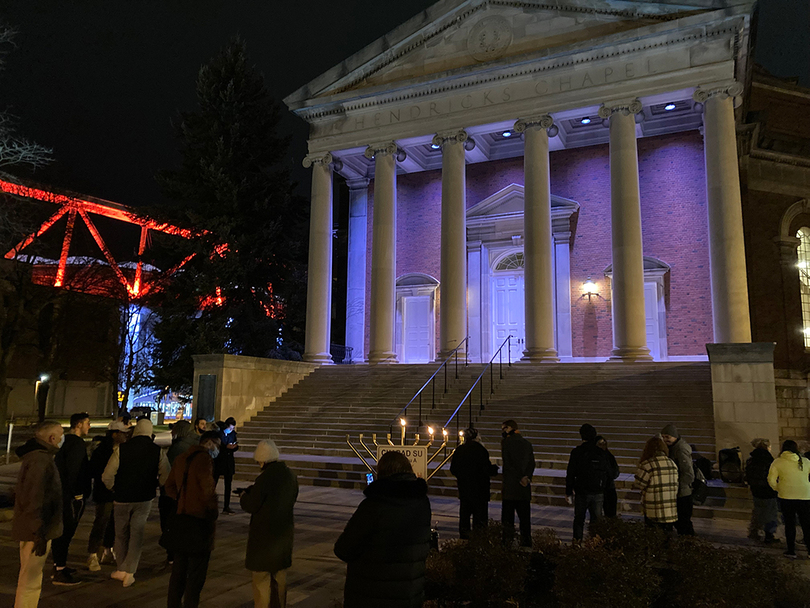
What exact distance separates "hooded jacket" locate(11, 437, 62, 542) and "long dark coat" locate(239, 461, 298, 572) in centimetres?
176

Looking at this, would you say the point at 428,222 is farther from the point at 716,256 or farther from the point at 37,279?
the point at 37,279

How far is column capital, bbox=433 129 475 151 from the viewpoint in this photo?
22.0 metres

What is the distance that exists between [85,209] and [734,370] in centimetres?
3219

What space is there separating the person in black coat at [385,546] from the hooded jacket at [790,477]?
6251mm

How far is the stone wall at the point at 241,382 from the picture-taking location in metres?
17.7

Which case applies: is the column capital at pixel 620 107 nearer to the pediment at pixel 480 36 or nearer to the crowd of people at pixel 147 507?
the pediment at pixel 480 36

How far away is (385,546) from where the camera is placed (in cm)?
356

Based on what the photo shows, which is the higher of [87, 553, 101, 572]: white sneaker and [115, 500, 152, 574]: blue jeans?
[115, 500, 152, 574]: blue jeans

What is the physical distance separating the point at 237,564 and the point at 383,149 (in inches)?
723

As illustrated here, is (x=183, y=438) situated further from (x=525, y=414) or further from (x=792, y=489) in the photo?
(x=525, y=414)

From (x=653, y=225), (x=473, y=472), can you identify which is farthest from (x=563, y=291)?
(x=473, y=472)

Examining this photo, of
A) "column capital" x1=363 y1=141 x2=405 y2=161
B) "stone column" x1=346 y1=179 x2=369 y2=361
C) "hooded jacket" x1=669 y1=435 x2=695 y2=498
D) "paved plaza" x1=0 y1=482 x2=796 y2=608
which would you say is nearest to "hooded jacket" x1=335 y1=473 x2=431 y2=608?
"paved plaza" x1=0 y1=482 x2=796 y2=608

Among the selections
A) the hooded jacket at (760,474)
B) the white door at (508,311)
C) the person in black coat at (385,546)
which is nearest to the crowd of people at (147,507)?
the person in black coat at (385,546)

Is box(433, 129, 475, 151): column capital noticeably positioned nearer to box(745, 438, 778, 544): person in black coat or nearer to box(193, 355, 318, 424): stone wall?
box(193, 355, 318, 424): stone wall
